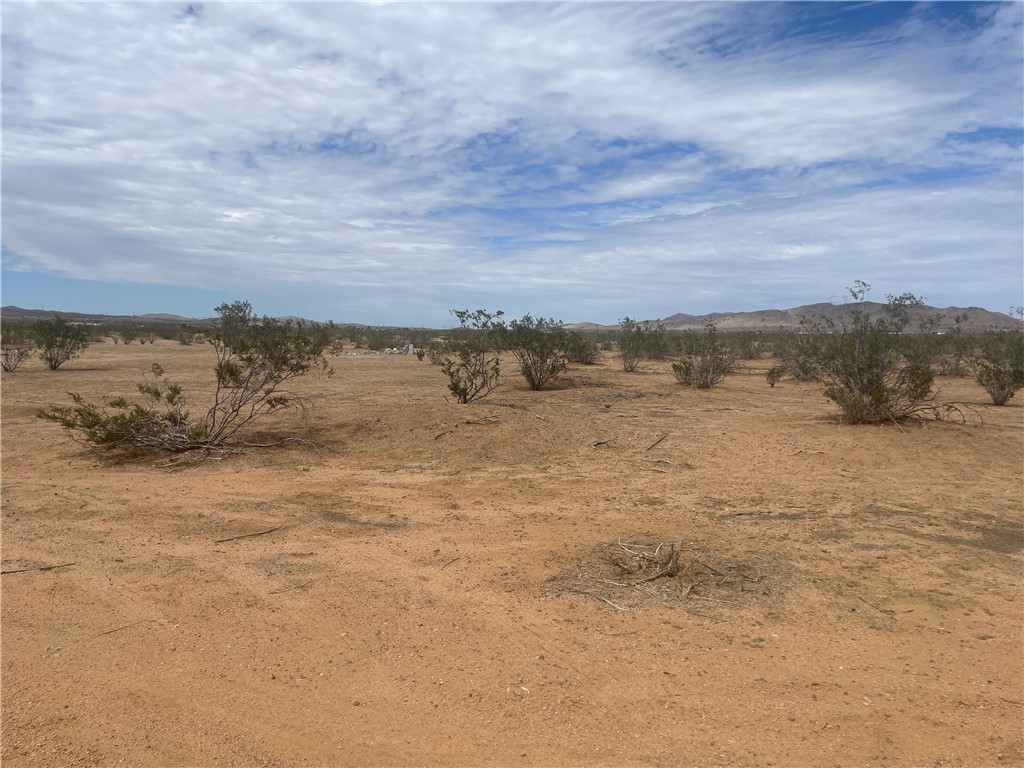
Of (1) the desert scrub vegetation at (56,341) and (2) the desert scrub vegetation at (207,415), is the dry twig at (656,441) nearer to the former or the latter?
(2) the desert scrub vegetation at (207,415)

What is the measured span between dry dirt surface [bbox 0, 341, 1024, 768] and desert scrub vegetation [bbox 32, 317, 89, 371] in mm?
16612

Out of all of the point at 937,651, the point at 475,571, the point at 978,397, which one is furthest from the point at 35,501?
the point at 978,397

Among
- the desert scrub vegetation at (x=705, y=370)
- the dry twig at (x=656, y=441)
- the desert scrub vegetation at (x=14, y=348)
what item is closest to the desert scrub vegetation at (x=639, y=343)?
the desert scrub vegetation at (x=705, y=370)

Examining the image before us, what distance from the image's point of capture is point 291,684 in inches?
144

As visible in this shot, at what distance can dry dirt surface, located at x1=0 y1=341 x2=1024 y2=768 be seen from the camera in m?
3.25

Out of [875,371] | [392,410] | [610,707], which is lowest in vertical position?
[610,707]

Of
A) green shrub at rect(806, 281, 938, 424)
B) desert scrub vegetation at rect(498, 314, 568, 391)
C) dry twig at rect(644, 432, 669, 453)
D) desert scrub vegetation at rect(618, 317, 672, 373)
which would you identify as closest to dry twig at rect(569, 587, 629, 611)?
dry twig at rect(644, 432, 669, 453)

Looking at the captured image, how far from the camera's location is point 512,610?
4.57 metres

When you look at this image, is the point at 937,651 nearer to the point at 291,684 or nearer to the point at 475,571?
the point at 475,571

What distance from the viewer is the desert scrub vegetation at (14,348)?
2227cm

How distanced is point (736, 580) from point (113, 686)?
4.20 meters

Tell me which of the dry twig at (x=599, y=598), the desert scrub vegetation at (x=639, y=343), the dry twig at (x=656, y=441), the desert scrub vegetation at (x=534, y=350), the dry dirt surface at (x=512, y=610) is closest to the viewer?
the dry dirt surface at (x=512, y=610)

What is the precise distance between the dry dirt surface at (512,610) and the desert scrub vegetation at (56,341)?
16612 mm

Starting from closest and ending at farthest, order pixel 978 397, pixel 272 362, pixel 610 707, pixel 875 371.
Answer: pixel 610 707 → pixel 272 362 → pixel 875 371 → pixel 978 397
